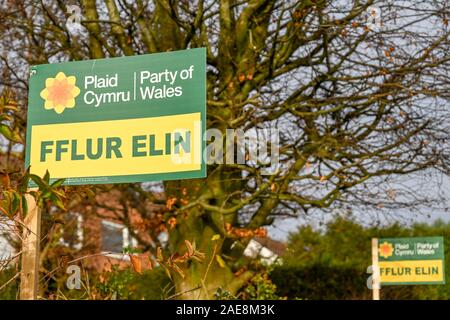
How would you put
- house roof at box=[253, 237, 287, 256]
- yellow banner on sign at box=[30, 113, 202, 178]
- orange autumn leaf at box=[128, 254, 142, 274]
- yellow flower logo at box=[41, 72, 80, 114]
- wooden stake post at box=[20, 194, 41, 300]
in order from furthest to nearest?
A: house roof at box=[253, 237, 287, 256] < yellow flower logo at box=[41, 72, 80, 114] < yellow banner on sign at box=[30, 113, 202, 178] < wooden stake post at box=[20, 194, 41, 300] < orange autumn leaf at box=[128, 254, 142, 274]

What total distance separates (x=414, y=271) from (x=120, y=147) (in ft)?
36.5

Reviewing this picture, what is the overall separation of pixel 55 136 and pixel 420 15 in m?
8.95

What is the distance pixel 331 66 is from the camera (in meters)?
14.9

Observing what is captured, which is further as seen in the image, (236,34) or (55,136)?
(236,34)

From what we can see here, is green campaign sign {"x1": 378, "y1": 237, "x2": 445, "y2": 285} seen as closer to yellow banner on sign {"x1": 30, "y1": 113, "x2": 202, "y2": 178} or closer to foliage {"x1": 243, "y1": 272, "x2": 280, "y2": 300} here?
foliage {"x1": 243, "y1": 272, "x2": 280, "y2": 300}

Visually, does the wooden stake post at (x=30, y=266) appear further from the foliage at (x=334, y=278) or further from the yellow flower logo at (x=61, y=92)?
the foliage at (x=334, y=278)

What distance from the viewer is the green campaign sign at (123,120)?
20.3 feet

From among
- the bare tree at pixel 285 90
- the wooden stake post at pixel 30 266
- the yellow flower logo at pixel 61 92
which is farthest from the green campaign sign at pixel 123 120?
the bare tree at pixel 285 90

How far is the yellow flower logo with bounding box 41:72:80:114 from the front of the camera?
6449 mm

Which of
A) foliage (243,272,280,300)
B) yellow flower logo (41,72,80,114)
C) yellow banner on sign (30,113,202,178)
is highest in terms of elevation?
yellow flower logo (41,72,80,114)

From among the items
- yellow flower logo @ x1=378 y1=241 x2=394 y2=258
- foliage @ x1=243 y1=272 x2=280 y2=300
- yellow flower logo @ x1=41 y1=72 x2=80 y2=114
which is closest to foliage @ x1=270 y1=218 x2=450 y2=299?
yellow flower logo @ x1=378 y1=241 x2=394 y2=258
